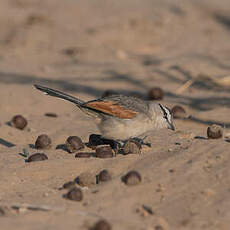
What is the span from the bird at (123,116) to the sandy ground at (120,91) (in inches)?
12.9

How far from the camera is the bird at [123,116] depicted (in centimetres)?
678

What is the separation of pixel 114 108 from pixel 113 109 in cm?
2

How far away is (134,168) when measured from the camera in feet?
19.9

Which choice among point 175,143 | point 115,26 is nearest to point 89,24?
point 115,26

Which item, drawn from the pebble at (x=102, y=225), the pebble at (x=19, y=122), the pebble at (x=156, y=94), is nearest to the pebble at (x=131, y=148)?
the pebble at (x=102, y=225)

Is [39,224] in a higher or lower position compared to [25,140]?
higher

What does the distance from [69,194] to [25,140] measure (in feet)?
9.91

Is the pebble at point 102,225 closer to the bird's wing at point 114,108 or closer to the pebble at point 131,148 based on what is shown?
the pebble at point 131,148

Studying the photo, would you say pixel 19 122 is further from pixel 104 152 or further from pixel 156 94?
pixel 156 94

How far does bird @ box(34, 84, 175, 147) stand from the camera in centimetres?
678

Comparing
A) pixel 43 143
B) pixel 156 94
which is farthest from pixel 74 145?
pixel 156 94

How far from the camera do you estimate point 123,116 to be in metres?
6.80

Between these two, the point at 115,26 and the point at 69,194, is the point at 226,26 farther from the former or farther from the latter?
the point at 69,194

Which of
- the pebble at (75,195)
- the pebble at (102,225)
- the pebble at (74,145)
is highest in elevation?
the pebble at (102,225)
